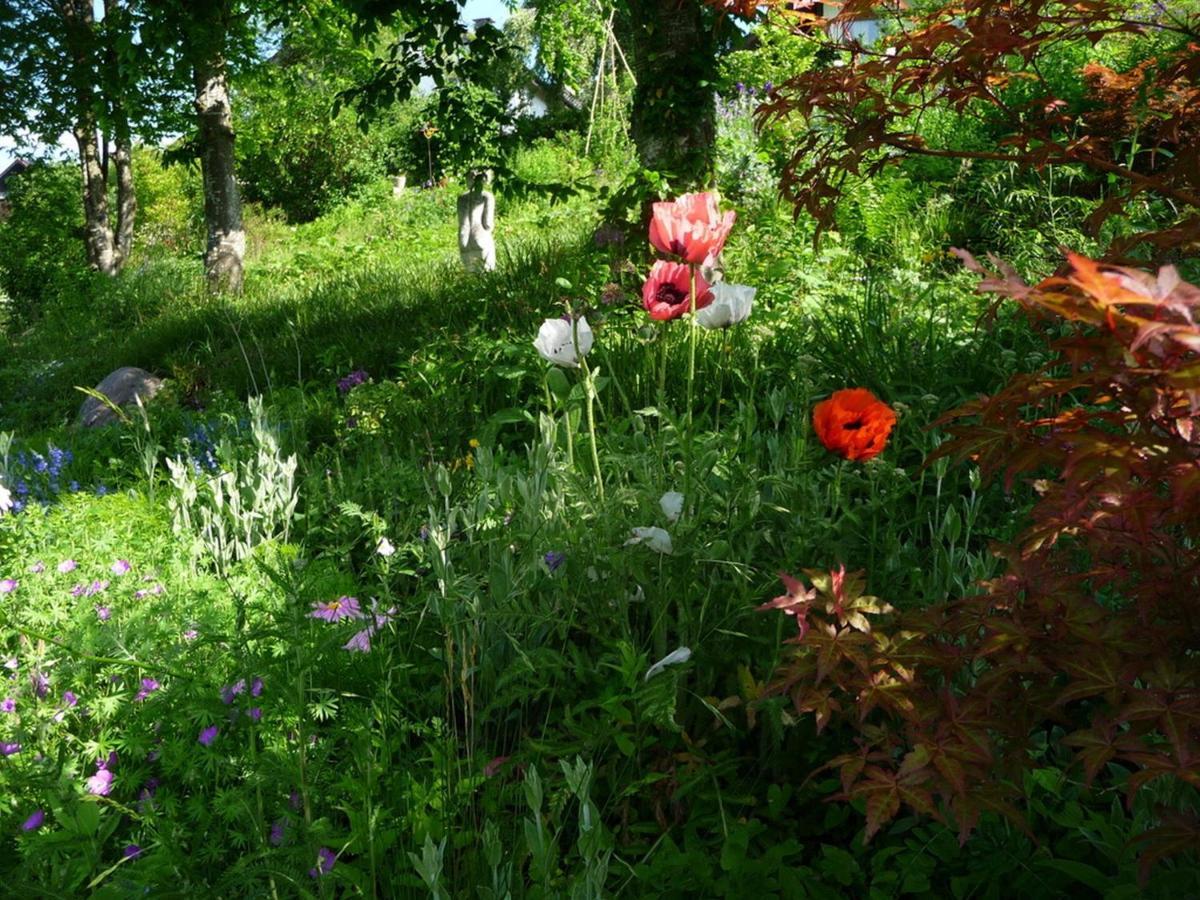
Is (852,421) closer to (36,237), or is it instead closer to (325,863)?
(325,863)

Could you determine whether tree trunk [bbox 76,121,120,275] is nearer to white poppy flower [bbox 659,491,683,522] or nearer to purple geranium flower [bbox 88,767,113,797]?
purple geranium flower [bbox 88,767,113,797]

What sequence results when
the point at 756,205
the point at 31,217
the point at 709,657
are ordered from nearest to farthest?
the point at 709,657 < the point at 756,205 < the point at 31,217

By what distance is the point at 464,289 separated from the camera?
22.9 feet

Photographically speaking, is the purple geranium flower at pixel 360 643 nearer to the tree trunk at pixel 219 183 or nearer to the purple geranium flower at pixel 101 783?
the purple geranium flower at pixel 101 783

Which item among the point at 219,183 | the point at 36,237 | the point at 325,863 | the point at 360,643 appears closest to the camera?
the point at 325,863

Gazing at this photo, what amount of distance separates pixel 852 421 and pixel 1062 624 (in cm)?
61

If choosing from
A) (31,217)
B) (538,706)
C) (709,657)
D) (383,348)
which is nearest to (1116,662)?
(709,657)

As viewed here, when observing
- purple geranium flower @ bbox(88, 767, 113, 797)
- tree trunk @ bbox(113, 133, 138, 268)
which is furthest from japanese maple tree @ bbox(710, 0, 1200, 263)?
tree trunk @ bbox(113, 133, 138, 268)

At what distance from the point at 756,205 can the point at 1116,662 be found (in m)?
6.36

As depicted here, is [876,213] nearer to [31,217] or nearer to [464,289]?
[464,289]

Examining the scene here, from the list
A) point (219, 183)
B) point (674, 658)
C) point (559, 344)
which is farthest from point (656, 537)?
point (219, 183)

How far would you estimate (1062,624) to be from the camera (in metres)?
1.56

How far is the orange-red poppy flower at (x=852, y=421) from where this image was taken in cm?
203

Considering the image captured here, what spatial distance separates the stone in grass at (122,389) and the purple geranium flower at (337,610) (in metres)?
4.58
